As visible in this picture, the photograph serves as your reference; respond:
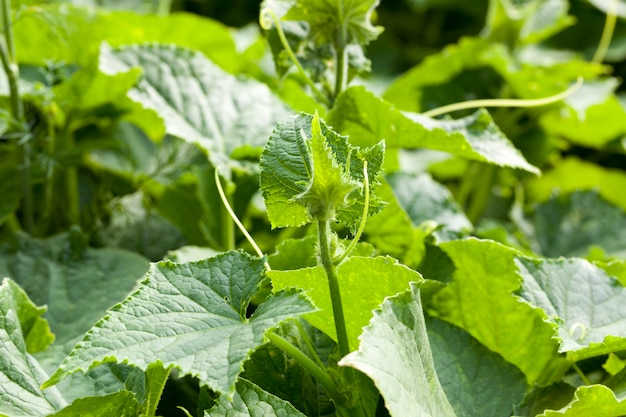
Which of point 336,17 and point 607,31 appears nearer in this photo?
point 336,17

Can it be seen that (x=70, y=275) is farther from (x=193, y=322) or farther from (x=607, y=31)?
(x=607, y=31)

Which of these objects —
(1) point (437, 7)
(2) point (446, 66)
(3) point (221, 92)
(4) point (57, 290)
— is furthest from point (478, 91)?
(4) point (57, 290)

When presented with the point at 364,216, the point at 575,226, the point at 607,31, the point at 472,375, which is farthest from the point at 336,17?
the point at 607,31

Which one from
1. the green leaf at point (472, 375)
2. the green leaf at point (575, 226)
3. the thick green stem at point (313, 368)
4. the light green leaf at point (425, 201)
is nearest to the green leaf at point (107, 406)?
the thick green stem at point (313, 368)

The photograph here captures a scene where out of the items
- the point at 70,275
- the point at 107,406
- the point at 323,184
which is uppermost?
the point at 323,184

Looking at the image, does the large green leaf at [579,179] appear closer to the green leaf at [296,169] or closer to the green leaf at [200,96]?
the green leaf at [200,96]
